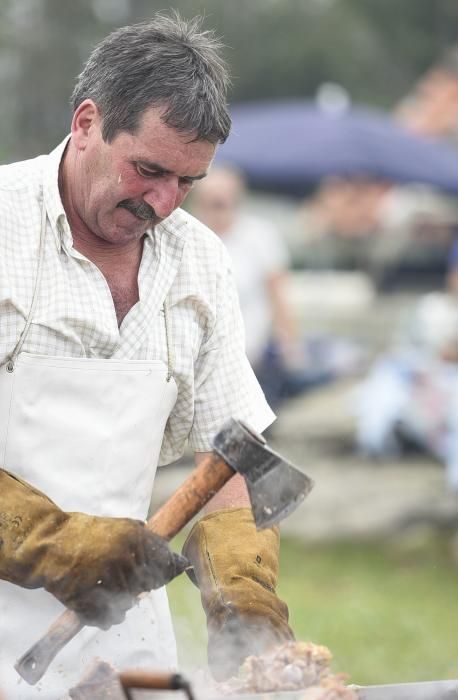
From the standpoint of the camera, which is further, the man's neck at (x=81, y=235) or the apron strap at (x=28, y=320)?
the man's neck at (x=81, y=235)

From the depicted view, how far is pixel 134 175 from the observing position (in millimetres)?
2789

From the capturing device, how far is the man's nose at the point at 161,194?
2.81 meters

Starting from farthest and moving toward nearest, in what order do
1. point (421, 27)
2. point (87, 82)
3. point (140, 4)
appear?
point (421, 27)
point (140, 4)
point (87, 82)

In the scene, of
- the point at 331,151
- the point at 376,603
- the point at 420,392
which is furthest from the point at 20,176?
the point at 331,151

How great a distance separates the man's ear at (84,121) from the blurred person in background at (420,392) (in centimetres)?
566

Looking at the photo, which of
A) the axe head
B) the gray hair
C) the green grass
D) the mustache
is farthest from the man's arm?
the green grass

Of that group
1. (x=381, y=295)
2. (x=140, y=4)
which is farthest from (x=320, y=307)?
(x=140, y=4)

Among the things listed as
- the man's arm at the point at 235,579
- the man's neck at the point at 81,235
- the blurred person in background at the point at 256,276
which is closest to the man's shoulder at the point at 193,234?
the man's neck at the point at 81,235

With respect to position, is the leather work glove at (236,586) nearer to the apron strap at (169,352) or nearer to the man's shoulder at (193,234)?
the apron strap at (169,352)

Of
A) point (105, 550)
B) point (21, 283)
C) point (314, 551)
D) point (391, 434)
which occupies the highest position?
point (21, 283)

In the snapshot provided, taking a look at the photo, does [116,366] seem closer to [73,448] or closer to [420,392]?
[73,448]

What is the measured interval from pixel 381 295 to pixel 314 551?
5.60 m

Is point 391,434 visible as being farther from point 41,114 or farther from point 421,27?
point 421,27

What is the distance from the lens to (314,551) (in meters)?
8.07
